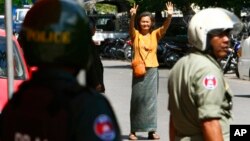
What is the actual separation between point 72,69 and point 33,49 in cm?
14

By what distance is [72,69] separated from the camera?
2.74m

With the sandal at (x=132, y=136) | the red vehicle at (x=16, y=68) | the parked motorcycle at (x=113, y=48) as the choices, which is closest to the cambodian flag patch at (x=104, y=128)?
the red vehicle at (x=16, y=68)

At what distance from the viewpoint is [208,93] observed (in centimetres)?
439

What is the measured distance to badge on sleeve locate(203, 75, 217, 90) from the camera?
4.40 metres

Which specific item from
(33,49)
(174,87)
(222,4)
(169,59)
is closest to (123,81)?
(169,59)

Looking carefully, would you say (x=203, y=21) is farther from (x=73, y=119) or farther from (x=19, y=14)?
(x=19, y=14)

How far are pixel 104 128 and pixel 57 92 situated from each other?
0.19 m

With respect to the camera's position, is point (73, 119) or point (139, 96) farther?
point (139, 96)

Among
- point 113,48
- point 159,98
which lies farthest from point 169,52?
point 159,98

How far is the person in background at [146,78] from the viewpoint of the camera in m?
11.0

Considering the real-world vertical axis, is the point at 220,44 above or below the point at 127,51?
above

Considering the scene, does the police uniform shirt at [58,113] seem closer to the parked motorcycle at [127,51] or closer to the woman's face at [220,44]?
the woman's face at [220,44]

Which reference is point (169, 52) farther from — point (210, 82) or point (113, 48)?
point (210, 82)

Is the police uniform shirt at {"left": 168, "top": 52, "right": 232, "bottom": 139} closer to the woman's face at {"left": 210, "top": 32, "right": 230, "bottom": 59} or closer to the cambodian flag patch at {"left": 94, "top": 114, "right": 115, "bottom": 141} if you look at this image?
the woman's face at {"left": 210, "top": 32, "right": 230, "bottom": 59}
